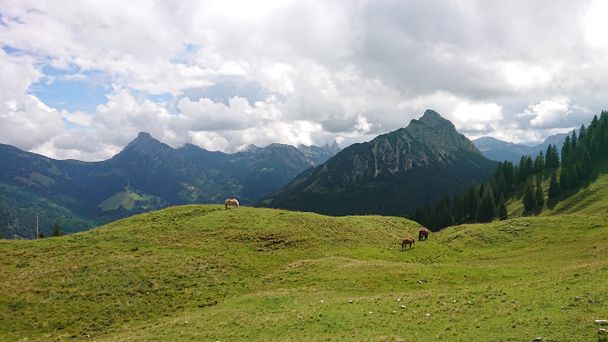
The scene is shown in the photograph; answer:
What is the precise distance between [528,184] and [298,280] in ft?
359

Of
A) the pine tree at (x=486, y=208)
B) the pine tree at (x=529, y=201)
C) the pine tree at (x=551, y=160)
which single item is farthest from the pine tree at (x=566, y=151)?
the pine tree at (x=486, y=208)

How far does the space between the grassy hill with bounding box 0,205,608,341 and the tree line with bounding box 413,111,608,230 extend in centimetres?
6364

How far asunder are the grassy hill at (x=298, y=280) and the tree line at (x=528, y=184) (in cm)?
6364

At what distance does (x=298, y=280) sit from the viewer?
147 feet

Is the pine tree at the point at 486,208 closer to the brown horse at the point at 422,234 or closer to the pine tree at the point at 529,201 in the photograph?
the pine tree at the point at 529,201

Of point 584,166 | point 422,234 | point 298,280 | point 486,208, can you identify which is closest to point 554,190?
point 584,166

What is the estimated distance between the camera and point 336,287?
40.3m

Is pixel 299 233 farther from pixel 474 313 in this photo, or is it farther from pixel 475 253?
pixel 474 313

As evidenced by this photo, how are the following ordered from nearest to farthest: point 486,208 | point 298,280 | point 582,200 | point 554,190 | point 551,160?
point 298,280 → point 582,200 → point 554,190 → point 486,208 → point 551,160

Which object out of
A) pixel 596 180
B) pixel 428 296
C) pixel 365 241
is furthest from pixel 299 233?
pixel 596 180

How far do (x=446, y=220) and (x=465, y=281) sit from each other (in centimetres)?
10843

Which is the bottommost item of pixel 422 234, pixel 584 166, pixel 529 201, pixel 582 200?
pixel 422 234

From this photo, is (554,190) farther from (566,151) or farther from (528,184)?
(566,151)

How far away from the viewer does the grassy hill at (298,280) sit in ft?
84.0
